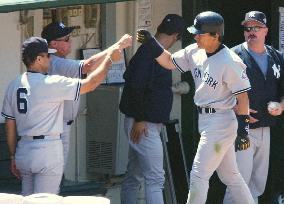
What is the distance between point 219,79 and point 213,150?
1.77 feet

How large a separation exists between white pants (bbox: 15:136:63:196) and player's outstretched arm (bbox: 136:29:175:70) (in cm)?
110

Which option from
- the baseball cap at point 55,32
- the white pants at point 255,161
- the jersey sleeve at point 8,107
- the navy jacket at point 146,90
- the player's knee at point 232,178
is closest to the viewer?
the jersey sleeve at point 8,107

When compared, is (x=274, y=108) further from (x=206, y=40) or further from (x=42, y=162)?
(x=42, y=162)

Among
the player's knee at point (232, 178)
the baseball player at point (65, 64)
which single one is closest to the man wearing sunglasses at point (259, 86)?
the player's knee at point (232, 178)

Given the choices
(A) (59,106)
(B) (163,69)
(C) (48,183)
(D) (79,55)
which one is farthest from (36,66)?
(D) (79,55)

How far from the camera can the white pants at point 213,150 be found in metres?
6.52

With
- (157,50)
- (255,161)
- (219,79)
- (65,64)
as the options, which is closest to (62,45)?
(65,64)

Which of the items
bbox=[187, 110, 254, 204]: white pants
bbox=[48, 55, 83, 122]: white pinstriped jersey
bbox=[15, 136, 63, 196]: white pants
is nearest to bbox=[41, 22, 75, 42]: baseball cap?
bbox=[48, 55, 83, 122]: white pinstriped jersey

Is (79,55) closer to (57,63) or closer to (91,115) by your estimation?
(91,115)

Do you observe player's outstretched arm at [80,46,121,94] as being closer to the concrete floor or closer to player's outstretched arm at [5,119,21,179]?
player's outstretched arm at [5,119,21,179]

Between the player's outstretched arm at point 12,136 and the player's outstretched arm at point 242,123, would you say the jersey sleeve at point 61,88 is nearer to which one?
the player's outstretched arm at point 12,136

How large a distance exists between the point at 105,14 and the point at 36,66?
2.28 m

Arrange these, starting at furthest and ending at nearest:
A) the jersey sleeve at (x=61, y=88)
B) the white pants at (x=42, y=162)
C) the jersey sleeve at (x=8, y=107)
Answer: the jersey sleeve at (x=8, y=107) → the white pants at (x=42, y=162) → the jersey sleeve at (x=61, y=88)

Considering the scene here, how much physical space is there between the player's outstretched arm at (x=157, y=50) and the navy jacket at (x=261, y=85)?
0.71 metres
